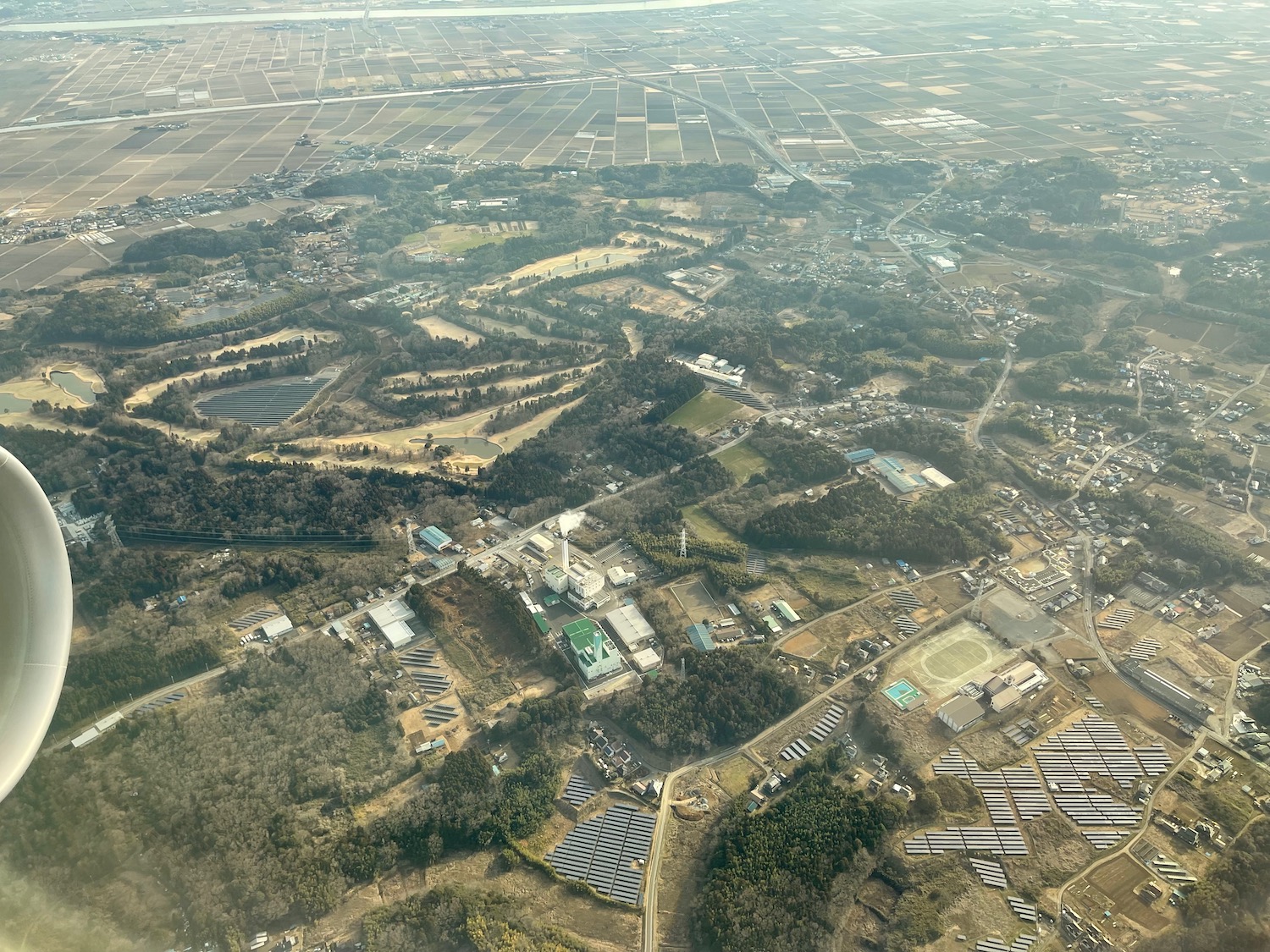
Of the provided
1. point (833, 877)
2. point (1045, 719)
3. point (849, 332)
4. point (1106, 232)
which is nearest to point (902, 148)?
point (1106, 232)

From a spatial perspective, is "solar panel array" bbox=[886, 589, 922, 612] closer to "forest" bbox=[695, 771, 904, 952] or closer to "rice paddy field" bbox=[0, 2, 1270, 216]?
"forest" bbox=[695, 771, 904, 952]

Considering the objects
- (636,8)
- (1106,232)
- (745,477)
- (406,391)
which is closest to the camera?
(745,477)

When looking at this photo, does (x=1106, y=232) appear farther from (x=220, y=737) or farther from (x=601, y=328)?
(x=220, y=737)

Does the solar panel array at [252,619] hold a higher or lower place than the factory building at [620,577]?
lower

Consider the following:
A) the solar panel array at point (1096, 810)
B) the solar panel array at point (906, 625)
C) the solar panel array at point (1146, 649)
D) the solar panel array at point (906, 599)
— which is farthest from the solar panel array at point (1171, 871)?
the solar panel array at point (906, 599)

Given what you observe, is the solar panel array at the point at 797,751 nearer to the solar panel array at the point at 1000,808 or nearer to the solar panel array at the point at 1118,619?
the solar panel array at the point at 1000,808

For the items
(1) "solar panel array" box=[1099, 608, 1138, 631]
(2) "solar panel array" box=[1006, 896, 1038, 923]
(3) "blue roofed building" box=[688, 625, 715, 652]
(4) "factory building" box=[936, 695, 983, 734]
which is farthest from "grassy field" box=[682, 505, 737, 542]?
(2) "solar panel array" box=[1006, 896, 1038, 923]
